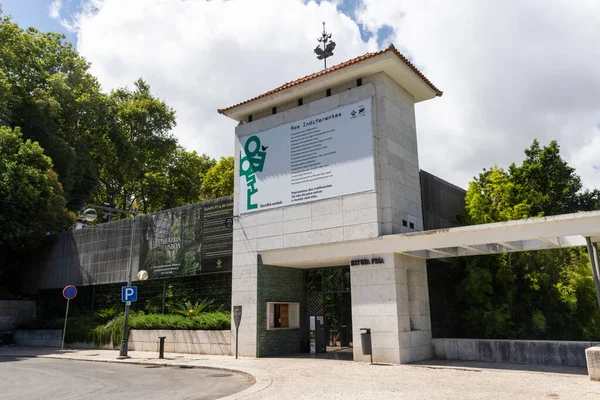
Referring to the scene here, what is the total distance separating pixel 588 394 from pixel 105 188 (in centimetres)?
4577

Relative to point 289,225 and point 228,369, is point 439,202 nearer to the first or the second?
Answer: point 289,225

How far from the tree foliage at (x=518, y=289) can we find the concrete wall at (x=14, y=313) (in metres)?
24.4

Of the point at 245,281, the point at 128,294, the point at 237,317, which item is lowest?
the point at 237,317

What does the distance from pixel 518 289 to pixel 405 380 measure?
9.39 m

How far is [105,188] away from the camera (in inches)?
1836

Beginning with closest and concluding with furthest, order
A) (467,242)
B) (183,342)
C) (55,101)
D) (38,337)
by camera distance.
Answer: (467,242)
(183,342)
(38,337)
(55,101)

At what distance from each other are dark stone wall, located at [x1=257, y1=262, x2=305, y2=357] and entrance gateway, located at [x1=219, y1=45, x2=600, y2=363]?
0.06 m

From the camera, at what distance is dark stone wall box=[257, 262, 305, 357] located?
55.8 ft

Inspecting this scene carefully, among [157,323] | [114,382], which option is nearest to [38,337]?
[157,323]

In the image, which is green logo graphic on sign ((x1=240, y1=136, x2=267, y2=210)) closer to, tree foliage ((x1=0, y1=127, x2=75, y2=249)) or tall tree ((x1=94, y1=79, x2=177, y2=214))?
tree foliage ((x1=0, y1=127, x2=75, y2=249))

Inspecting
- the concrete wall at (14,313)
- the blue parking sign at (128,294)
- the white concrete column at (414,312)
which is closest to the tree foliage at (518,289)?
the white concrete column at (414,312)

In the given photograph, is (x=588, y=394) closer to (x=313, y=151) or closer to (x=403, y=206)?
(x=403, y=206)

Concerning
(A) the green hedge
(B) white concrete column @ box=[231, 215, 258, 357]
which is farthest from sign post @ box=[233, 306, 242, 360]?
(A) the green hedge

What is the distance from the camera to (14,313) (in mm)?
26797
